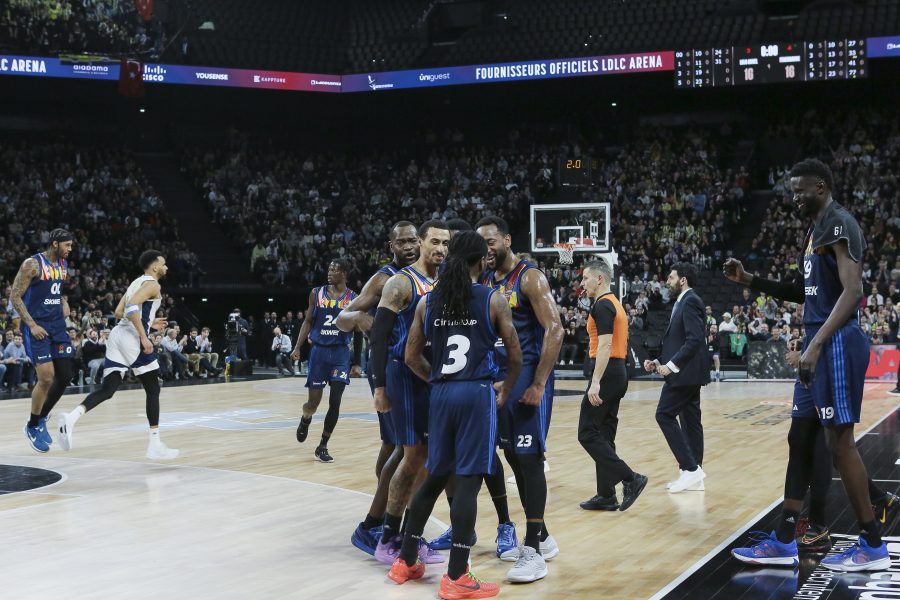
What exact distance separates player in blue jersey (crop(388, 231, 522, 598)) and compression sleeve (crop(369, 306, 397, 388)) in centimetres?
40

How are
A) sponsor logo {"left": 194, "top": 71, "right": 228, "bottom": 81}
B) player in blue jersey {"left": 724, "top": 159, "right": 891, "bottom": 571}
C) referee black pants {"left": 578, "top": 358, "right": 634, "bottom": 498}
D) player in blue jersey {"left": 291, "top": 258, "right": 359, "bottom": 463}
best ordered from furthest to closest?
sponsor logo {"left": 194, "top": 71, "right": 228, "bottom": 81}, player in blue jersey {"left": 291, "top": 258, "right": 359, "bottom": 463}, referee black pants {"left": 578, "top": 358, "right": 634, "bottom": 498}, player in blue jersey {"left": 724, "top": 159, "right": 891, "bottom": 571}

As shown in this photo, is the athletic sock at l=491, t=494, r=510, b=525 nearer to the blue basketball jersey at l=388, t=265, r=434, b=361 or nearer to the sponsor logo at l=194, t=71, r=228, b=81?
the blue basketball jersey at l=388, t=265, r=434, b=361

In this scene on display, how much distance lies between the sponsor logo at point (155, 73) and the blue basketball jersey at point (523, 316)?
2497cm

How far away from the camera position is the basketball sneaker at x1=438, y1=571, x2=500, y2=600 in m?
4.95

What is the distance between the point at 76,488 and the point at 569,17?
24824 mm

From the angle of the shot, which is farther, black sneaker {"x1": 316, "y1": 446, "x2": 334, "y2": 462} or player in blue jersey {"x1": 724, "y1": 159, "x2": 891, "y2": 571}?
black sneaker {"x1": 316, "y1": 446, "x2": 334, "y2": 462}

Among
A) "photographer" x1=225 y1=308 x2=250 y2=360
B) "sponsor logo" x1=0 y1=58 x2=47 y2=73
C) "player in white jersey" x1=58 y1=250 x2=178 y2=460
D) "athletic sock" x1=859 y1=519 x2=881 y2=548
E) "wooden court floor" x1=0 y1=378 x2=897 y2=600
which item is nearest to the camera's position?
"wooden court floor" x1=0 y1=378 x2=897 y2=600

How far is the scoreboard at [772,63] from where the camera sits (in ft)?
82.3

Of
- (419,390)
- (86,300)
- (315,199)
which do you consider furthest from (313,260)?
(419,390)

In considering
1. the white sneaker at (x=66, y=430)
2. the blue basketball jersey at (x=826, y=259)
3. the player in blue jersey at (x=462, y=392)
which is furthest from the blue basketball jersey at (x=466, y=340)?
the white sneaker at (x=66, y=430)

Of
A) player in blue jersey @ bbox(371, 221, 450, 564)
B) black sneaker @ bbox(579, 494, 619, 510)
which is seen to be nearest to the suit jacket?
black sneaker @ bbox(579, 494, 619, 510)

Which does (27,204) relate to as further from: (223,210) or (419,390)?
(419,390)

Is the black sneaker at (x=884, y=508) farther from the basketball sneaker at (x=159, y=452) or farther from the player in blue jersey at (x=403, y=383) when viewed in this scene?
the basketball sneaker at (x=159, y=452)

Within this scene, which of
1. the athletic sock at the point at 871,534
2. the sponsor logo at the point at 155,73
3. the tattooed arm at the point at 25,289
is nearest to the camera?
the athletic sock at the point at 871,534
